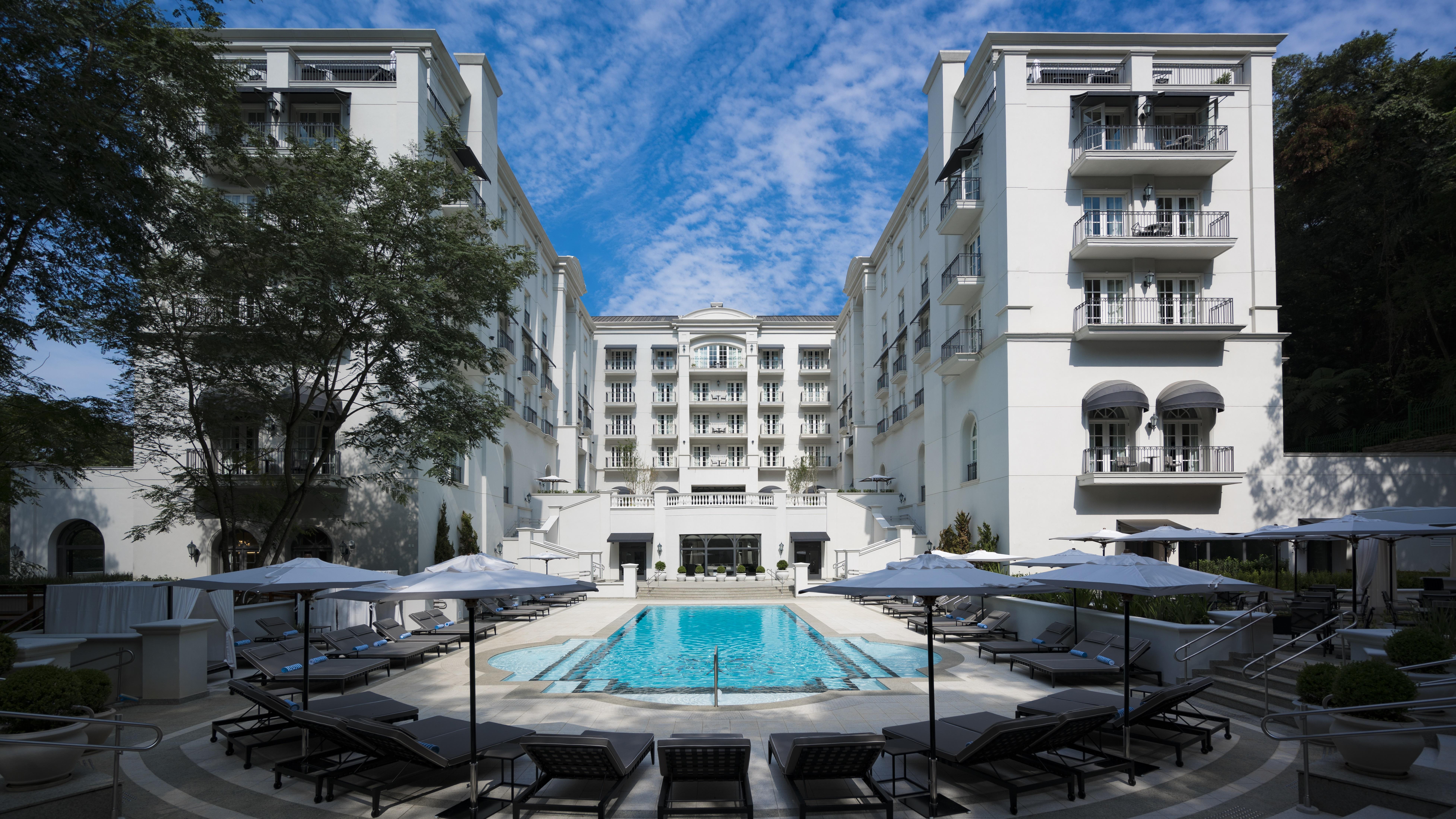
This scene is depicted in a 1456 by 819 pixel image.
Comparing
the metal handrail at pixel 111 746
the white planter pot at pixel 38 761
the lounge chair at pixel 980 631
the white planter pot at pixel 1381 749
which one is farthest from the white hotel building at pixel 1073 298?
the metal handrail at pixel 111 746

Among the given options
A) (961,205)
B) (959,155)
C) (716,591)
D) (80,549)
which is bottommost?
(716,591)

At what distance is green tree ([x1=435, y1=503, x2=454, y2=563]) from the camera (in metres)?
25.5

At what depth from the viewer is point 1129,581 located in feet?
26.7

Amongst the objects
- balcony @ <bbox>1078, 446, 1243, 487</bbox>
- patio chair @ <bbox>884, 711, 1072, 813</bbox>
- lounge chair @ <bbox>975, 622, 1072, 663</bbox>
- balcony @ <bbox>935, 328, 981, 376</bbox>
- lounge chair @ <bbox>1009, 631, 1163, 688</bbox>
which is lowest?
lounge chair @ <bbox>975, 622, 1072, 663</bbox>

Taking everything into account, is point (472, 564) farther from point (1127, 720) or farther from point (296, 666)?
point (1127, 720)

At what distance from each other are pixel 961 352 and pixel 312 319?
66.8 ft

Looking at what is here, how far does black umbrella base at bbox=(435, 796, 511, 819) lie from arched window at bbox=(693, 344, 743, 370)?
152 feet

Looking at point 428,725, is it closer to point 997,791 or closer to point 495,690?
point 495,690

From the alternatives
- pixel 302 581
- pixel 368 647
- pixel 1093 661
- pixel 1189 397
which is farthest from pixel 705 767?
pixel 1189 397

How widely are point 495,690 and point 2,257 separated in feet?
34.5

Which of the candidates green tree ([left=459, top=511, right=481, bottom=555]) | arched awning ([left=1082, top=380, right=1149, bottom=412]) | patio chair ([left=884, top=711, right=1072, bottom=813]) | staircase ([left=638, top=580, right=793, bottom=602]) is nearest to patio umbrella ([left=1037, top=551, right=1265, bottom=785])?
patio chair ([left=884, top=711, right=1072, bottom=813])

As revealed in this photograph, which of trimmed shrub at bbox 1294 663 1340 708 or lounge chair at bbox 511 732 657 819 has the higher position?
trimmed shrub at bbox 1294 663 1340 708

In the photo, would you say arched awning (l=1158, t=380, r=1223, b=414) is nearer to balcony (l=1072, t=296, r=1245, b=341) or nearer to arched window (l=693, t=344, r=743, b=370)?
balcony (l=1072, t=296, r=1245, b=341)

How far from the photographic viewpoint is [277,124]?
80.4 ft
